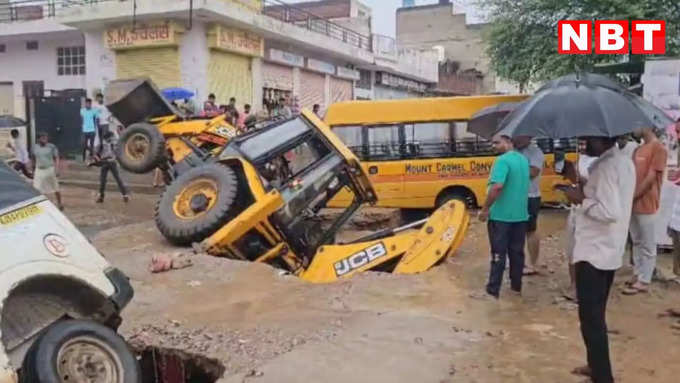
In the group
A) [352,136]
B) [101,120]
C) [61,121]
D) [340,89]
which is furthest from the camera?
[340,89]

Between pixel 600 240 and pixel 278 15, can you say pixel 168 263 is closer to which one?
pixel 600 240

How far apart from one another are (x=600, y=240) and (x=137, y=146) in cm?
815

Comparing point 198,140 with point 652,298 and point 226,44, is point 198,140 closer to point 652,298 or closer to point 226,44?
point 652,298

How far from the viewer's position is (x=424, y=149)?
13219mm

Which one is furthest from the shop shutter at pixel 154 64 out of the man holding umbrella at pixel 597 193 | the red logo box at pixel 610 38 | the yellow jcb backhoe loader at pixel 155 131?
the man holding umbrella at pixel 597 193

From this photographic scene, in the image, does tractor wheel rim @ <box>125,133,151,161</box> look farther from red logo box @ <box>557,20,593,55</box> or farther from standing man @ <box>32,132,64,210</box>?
red logo box @ <box>557,20,593,55</box>

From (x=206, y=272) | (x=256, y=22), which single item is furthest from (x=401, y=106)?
(x=256, y=22)

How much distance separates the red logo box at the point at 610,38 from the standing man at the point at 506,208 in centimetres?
859

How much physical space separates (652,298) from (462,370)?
2842mm

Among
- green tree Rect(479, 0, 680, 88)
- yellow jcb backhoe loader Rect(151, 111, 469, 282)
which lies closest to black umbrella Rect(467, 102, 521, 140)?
yellow jcb backhoe loader Rect(151, 111, 469, 282)

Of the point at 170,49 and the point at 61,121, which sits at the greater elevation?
the point at 170,49

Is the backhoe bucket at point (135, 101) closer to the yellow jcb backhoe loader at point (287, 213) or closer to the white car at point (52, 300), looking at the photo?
the yellow jcb backhoe loader at point (287, 213)

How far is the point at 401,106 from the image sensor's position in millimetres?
13266

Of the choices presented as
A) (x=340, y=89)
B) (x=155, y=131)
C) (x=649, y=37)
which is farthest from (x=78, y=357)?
(x=340, y=89)
